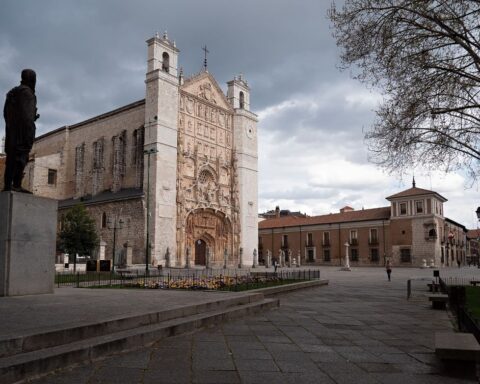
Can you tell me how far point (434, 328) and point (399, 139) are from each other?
8.39m

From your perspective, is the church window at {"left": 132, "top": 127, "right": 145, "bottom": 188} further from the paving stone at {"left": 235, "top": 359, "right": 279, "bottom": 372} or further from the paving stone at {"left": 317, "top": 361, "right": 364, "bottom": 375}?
the paving stone at {"left": 317, "top": 361, "right": 364, "bottom": 375}

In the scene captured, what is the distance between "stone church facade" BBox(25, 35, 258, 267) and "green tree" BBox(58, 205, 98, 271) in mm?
1259

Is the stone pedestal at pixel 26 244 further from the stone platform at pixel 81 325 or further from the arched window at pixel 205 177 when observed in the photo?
the arched window at pixel 205 177

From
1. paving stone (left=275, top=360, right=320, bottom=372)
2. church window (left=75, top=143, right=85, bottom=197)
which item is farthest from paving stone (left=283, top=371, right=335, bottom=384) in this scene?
church window (left=75, top=143, right=85, bottom=197)

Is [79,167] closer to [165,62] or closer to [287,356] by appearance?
[165,62]

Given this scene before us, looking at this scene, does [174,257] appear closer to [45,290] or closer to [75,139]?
[75,139]

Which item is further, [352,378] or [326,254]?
[326,254]

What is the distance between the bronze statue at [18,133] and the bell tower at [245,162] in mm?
38172

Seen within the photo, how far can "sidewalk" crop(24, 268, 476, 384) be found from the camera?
469 cm

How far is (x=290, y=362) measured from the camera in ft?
17.6

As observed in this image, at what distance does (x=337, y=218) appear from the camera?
59.6 metres

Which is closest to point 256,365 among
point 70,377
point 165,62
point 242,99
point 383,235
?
point 70,377

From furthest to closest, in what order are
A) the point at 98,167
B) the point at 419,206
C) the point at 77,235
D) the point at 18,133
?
1. the point at 419,206
2. the point at 98,167
3. the point at 77,235
4. the point at 18,133

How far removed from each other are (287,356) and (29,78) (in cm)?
727
